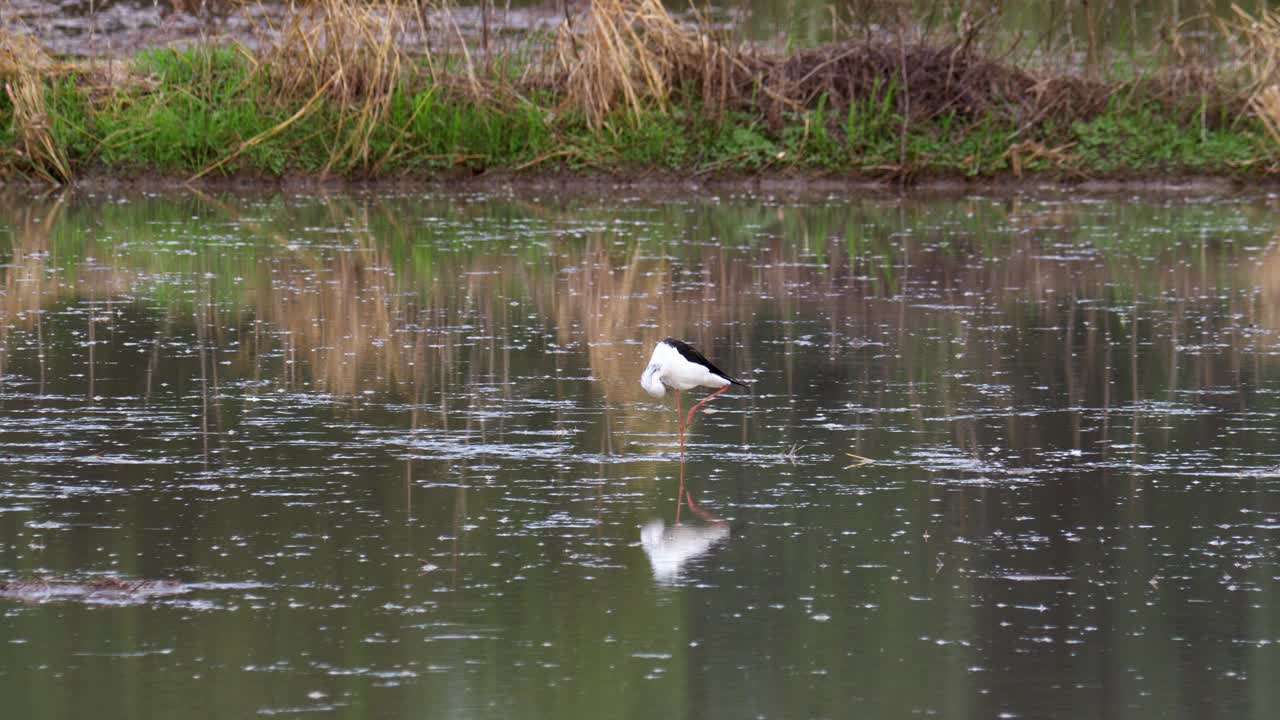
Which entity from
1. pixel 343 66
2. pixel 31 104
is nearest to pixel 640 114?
pixel 343 66

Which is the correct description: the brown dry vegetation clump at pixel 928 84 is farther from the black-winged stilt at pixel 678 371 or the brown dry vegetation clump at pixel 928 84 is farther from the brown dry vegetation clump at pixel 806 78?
the black-winged stilt at pixel 678 371

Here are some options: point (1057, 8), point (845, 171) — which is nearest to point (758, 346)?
point (845, 171)

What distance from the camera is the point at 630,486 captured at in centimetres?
750

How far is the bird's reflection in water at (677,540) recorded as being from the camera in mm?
6359

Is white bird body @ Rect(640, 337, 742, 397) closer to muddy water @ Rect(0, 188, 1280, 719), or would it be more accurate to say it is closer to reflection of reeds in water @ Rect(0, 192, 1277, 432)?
muddy water @ Rect(0, 188, 1280, 719)

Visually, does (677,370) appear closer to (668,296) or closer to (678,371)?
(678,371)

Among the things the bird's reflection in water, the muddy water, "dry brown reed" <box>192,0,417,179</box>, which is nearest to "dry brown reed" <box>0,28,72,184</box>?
"dry brown reed" <box>192,0,417,179</box>

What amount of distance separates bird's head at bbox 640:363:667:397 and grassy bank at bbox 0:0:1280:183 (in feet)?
34.4

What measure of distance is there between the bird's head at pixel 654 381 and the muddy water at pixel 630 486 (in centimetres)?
25

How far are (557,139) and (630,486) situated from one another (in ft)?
38.0

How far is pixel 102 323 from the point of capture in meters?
11.4

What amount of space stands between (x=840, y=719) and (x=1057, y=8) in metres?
20.5

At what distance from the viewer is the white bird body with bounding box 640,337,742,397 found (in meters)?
8.04

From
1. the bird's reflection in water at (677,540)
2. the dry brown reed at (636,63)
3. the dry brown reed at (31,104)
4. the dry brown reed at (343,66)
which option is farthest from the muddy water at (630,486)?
the dry brown reed at (636,63)
